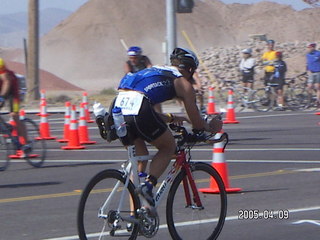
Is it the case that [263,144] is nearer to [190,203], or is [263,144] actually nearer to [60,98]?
[190,203]

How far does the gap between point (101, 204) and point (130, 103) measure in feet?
3.03

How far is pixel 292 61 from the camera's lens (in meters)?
54.3

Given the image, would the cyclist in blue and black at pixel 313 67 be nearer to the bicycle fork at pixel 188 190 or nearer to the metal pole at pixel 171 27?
the metal pole at pixel 171 27

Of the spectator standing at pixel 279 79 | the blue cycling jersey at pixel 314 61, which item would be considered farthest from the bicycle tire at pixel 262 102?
the blue cycling jersey at pixel 314 61

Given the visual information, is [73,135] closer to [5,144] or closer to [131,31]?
[5,144]

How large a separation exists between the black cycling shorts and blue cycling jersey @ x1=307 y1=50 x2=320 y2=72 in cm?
1767

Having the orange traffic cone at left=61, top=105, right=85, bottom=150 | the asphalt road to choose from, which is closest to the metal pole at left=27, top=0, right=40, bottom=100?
the asphalt road

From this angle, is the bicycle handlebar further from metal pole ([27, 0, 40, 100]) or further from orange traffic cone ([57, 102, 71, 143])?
metal pole ([27, 0, 40, 100])

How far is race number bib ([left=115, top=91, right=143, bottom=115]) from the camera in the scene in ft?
24.4

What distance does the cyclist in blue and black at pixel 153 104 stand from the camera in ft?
24.4

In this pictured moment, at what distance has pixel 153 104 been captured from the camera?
755cm

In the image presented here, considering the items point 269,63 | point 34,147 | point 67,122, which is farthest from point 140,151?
point 269,63

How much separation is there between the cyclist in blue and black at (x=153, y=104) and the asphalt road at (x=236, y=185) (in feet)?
3.48

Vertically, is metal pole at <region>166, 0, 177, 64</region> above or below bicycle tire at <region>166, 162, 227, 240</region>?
below
